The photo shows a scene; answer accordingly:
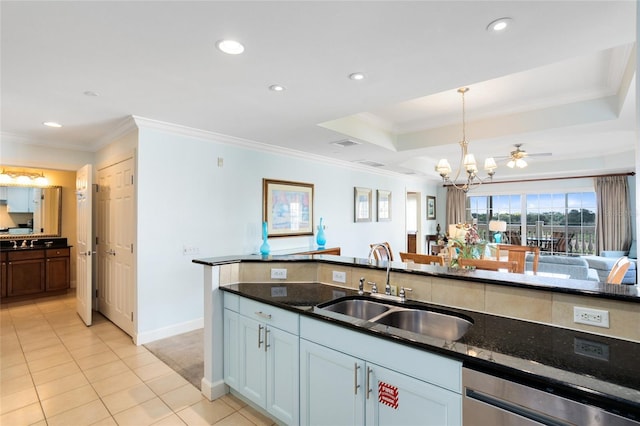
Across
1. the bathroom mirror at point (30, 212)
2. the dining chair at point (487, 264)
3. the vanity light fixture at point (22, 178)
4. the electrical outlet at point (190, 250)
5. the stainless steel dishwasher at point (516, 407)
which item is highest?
the vanity light fixture at point (22, 178)

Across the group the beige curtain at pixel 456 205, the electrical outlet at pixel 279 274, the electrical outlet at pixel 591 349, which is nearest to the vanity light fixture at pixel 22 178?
the electrical outlet at pixel 279 274

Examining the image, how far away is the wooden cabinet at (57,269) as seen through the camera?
534 cm

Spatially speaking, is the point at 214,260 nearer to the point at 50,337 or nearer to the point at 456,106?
the point at 50,337

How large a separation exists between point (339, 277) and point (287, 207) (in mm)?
2696

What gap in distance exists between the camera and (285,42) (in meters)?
1.91

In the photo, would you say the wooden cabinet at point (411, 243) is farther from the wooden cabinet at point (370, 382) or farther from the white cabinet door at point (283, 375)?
the wooden cabinet at point (370, 382)

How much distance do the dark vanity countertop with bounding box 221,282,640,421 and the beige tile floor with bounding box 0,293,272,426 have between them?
53.7 inches

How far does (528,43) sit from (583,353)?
1.76 meters

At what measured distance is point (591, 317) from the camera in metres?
1.45

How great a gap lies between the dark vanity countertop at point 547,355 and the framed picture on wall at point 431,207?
762cm

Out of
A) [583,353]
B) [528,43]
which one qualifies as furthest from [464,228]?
[583,353]

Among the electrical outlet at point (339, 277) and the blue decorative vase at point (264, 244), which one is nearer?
the electrical outlet at point (339, 277)

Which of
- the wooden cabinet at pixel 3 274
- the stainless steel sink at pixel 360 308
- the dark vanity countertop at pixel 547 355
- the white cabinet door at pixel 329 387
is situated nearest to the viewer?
the dark vanity countertop at pixel 547 355

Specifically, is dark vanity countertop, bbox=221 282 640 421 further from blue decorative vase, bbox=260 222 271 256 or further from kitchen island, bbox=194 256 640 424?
blue decorative vase, bbox=260 222 271 256
